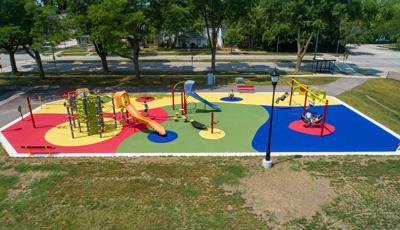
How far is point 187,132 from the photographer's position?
17.6m

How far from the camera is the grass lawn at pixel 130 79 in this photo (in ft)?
103

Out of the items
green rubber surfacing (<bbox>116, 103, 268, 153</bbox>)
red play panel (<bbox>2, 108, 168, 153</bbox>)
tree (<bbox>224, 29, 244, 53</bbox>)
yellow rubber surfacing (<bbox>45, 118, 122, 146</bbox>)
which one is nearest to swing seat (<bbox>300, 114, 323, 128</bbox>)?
green rubber surfacing (<bbox>116, 103, 268, 153</bbox>)

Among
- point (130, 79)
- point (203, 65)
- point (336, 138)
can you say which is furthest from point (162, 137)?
point (203, 65)

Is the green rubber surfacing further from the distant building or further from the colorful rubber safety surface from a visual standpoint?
the distant building

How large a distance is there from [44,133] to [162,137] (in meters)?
7.44

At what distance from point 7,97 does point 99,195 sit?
20728 millimetres

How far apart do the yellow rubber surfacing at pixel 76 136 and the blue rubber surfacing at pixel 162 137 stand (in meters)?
2.30

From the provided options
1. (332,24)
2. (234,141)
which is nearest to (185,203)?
(234,141)

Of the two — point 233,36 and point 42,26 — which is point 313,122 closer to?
point 42,26

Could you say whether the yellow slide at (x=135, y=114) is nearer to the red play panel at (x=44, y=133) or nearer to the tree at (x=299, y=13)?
the red play panel at (x=44, y=133)

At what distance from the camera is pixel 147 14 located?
2703 centimetres

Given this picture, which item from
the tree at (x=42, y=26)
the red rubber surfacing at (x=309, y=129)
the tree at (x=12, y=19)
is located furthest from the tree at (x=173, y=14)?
the red rubber surfacing at (x=309, y=129)

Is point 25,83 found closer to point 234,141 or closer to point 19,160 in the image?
point 19,160

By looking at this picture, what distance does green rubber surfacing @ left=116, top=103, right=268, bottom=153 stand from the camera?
15462 millimetres
